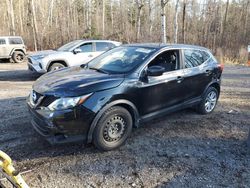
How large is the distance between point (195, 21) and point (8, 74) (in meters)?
27.7

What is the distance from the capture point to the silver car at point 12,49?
14.3m

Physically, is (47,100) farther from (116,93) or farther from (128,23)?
(128,23)

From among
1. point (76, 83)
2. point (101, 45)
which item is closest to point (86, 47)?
point (101, 45)

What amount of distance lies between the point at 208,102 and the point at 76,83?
11.4ft

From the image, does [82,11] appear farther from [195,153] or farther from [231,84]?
[195,153]

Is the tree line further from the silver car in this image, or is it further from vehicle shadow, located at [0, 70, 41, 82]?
vehicle shadow, located at [0, 70, 41, 82]

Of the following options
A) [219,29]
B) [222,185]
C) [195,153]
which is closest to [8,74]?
[195,153]

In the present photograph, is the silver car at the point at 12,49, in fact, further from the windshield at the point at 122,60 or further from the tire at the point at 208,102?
the tire at the point at 208,102

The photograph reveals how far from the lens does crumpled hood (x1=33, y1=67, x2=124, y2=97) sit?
3.51 meters

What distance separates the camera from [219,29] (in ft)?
98.2

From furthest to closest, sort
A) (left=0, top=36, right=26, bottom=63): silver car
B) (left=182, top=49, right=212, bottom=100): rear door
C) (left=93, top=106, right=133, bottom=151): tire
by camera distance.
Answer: (left=0, top=36, right=26, bottom=63): silver car → (left=182, top=49, right=212, bottom=100): rear door → (left=93, top=106, right=133, bottom=151): tire

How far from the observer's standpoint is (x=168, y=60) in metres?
4.80

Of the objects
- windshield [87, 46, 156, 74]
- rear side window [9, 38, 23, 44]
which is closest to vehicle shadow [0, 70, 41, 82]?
rear side window [9, 38, 23, 44]

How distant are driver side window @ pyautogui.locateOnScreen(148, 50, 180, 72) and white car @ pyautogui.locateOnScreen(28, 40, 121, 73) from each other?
18.9 ft
